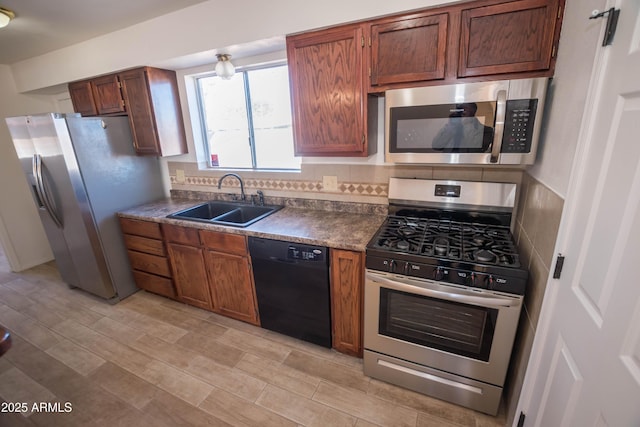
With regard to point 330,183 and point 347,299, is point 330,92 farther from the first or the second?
point 347,299

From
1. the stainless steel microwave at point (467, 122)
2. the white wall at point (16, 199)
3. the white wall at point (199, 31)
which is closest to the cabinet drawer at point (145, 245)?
the white wall at point (199, 31)

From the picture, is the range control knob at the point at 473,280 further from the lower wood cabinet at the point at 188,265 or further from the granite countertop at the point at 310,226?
the lower wood cabinet at the point at 188,265

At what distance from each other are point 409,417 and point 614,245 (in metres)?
1.34

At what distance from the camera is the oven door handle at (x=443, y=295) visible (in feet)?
4.30

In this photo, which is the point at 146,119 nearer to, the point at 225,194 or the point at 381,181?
the point at 225,194

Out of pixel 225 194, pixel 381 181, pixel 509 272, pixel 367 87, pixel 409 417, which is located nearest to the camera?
pixel 509 272

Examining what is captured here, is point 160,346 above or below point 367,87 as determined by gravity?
below

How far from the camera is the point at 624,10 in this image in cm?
78

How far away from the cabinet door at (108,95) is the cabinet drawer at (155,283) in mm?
1607

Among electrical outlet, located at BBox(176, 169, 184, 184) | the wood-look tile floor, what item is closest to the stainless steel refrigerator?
electrical outlet, located at BBox(176, 169, 184, 184)

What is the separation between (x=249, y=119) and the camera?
264 cm

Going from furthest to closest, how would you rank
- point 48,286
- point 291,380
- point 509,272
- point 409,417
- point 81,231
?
point 48,286
point 81,231
point 291,380
point 409,417
point 509,272

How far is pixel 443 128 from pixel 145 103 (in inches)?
99.0

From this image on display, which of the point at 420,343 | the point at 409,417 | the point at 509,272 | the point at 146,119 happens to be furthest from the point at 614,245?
the point at 146,119
